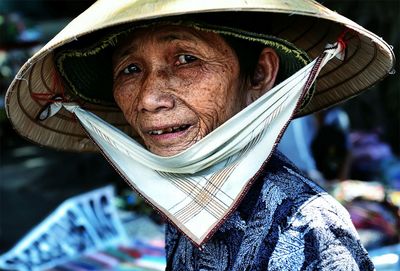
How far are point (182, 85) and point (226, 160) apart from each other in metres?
0.19

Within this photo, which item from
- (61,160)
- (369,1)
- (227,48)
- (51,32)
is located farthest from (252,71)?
(51,32)

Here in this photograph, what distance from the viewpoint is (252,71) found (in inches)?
62.9

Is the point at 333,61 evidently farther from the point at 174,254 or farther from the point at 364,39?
the point at 174,254

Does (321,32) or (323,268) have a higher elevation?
(321,32)

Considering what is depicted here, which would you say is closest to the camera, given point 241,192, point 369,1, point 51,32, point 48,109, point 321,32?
point 241,192

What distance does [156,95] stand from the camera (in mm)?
1473

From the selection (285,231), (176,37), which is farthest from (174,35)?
(285,231)

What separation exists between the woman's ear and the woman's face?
2.8 inches

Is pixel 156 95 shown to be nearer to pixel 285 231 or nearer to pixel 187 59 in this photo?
pixel 187 59

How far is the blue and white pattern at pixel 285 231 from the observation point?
131 centimetres

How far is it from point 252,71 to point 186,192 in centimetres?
32

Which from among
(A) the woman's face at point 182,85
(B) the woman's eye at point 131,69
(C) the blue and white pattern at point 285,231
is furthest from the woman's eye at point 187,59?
(C) the blue and white pattern at point 285,231

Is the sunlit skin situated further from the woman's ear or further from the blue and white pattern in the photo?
the blue and white pattern

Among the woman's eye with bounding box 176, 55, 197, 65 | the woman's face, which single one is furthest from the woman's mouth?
the woman's eye with bounding box 176, 55, 197, 65
